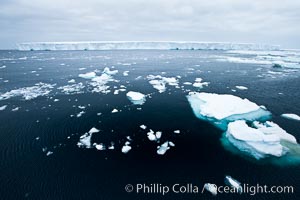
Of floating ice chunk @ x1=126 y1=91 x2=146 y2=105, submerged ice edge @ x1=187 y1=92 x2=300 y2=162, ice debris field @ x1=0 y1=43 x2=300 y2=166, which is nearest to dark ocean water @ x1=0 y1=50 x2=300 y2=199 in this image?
ice debris field @ x1=0 y1=43 x2=300 y2=166

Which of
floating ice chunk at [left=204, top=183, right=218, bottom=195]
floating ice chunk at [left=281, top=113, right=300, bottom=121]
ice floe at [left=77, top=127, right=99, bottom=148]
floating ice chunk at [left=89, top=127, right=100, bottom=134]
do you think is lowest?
floating ice chunk at [left=204, top=183, right=218, bottom=195]

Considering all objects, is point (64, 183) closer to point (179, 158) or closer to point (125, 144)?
point (125, 144)

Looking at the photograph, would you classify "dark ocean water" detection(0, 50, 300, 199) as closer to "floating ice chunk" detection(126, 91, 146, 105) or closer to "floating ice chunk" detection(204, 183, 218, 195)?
"floating ice chunk" detection(204, 183, 218, 195)

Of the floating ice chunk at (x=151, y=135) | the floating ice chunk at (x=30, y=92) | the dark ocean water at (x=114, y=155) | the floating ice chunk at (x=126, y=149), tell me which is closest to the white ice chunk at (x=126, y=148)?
the floating ice chunk at (x=126, y=149)

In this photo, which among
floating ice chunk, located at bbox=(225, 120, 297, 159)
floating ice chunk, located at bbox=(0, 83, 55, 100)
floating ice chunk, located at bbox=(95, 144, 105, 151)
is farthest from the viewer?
floating ice chunk, located at bbox=(0, 83, 55, 100)

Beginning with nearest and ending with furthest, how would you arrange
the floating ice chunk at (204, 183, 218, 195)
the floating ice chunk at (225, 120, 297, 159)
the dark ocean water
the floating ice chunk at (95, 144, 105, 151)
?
the floating ice chunk at (204, 183, 218, 195) → the dark ocean water → the floating ice chunk at (225, 120, 297, 159) → the floating ice chunk at (95, 144, 105, 151)

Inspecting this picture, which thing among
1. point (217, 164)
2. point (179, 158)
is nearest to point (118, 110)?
point (179, 158)

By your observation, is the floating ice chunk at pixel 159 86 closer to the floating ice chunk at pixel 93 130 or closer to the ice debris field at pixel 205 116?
the ice debris field at pixel 205 116
